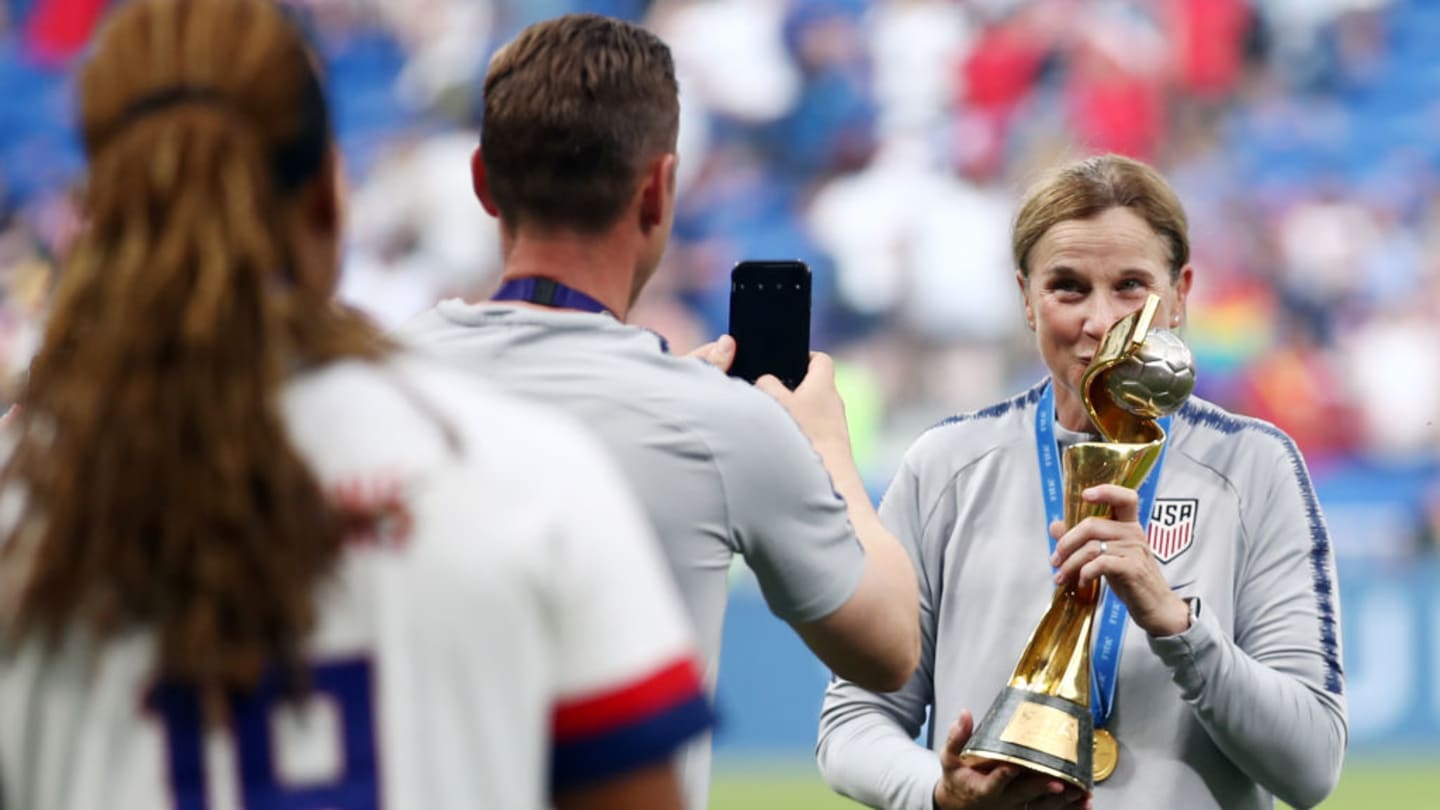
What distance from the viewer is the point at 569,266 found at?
2141 mm

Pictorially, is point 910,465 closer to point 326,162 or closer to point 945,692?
point 945,692

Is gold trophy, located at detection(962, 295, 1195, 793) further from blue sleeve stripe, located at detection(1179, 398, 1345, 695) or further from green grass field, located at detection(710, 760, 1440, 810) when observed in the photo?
green grass field, located at detection(710, 760, 1440, 810)

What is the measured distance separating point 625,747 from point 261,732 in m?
0.27

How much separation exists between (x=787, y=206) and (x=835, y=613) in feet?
36.3

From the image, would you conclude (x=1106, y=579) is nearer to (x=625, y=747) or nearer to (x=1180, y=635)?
(x=1180, y=635)

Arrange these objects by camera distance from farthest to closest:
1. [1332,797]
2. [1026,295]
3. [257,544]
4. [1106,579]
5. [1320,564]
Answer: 1. [1332,797]
2. [1026,295]
3. [1320,564]
4. [1106,579]
5. [257,544]

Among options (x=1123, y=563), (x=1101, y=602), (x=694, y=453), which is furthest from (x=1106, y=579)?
(x=694, y=453)

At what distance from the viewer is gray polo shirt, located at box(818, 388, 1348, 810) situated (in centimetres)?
261

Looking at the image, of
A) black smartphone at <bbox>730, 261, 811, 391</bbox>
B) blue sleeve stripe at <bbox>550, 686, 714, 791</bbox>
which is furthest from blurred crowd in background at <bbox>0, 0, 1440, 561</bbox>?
blue sleeve stripe at <bbox>550, 686, 714, 791</bbox>

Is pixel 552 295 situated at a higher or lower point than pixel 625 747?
higher

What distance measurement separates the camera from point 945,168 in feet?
41.3

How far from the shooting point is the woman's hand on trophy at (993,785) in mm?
2518

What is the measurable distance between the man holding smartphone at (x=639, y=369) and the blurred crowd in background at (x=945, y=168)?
9013mm

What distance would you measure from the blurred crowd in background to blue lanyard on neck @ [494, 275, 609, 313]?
905cm
